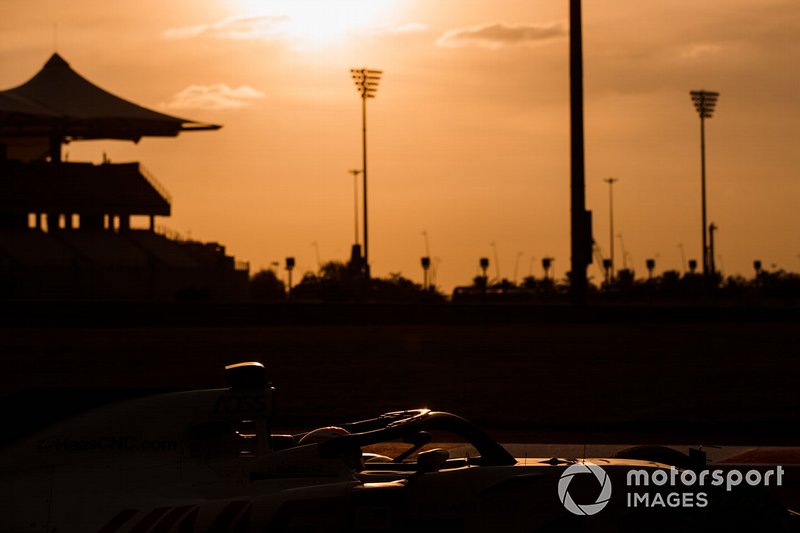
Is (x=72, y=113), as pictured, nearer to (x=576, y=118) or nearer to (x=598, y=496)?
(x=576, y=118)

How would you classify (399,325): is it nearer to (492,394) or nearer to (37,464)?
(492,394)

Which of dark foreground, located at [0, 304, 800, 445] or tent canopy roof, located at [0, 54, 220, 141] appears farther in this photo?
tent canopy roof, located at [0, 54, 220, 141]

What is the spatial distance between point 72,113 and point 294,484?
64336 millimetres

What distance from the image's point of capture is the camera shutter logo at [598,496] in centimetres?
689

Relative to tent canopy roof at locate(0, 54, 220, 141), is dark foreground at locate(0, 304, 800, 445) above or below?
below

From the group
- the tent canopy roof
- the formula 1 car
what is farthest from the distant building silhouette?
the formula 1 car

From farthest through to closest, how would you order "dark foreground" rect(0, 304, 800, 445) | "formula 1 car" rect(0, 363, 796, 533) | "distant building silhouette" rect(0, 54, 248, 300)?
"distant building silhouette" rect(0, 54, 248, 300) → "dark foreground" rect(0, 304, 800, 445) → "formula 1 car" rect(0, 363, 796, 533)

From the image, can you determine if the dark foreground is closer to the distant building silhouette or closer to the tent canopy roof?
the distant building silhouette

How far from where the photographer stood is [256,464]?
24.3 ft

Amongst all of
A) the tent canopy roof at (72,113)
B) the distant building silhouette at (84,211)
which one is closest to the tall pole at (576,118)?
the distant building silhouette at (84,211)
